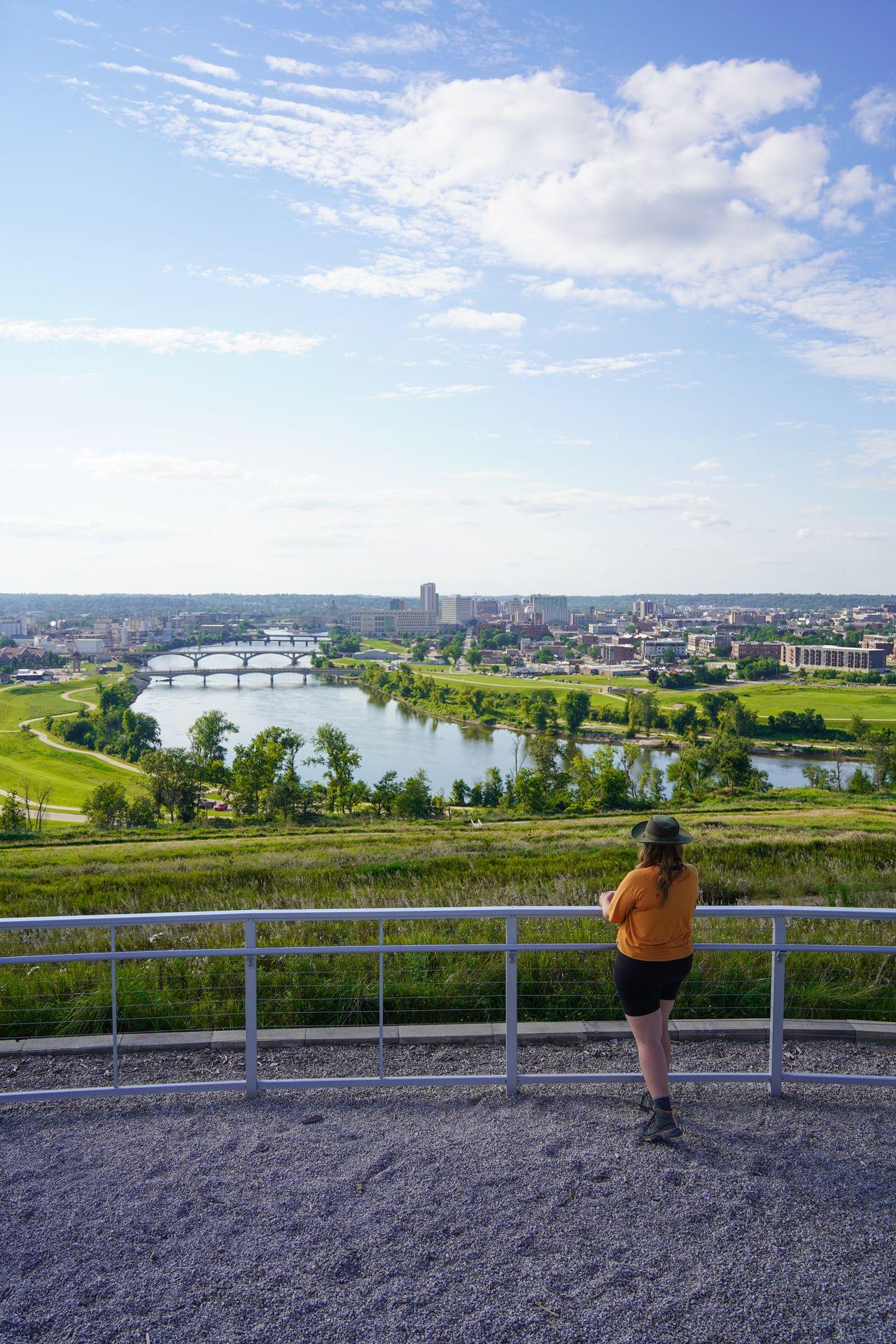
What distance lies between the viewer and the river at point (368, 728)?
5538 cm

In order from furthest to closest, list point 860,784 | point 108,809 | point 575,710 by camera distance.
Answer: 1. point 575,710
2. point 860,784
3. point 108,809

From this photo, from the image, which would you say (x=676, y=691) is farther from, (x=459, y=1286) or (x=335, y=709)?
(x=459, y=1286)

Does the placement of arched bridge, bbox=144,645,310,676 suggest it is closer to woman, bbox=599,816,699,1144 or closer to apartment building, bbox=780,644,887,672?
apartment building, bbox=780,644,887,672

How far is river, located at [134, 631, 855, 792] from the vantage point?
55.4 m

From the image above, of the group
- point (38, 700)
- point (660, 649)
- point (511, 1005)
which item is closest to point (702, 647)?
point (660, 649)

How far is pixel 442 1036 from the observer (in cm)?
464

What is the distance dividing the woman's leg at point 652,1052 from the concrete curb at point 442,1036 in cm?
107

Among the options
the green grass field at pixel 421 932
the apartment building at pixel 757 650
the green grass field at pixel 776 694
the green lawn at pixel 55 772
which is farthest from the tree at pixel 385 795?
the apartment building at pixel 757 650

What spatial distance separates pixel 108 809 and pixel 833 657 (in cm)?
13065

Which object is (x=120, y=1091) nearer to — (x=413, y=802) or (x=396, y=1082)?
(x=396, y=1082)

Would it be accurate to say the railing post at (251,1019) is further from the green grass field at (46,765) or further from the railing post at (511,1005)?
the green grass field at (46,765)

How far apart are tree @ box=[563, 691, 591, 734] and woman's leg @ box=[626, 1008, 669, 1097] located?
2845 inches

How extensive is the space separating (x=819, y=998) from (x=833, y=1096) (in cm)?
133

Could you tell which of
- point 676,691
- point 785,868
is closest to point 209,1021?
point 785,868
